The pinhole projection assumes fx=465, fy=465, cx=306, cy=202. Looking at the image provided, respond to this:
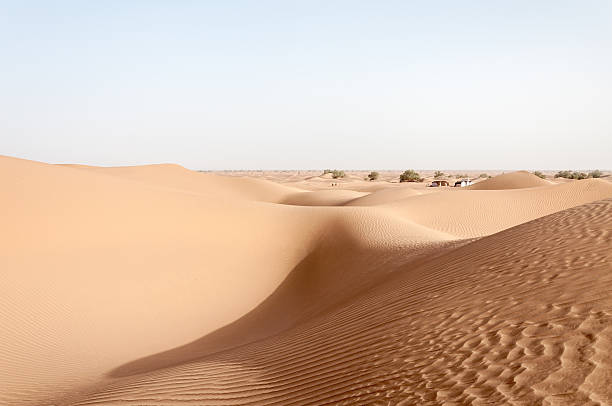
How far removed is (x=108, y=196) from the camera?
633 inches

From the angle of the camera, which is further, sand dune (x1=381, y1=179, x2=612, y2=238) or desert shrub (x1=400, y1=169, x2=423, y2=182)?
desert shrub (x1=400, y1=169, x2=423, y2=182)

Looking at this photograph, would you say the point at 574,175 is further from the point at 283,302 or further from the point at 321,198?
the point at 283,302

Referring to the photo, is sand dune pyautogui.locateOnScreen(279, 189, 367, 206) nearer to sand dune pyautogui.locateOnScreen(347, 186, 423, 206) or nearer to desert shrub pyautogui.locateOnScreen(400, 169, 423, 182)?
sand dune pyautogui.locateOnScreen(347, 186, 423, 206)

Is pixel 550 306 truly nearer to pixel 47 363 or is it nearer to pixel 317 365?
pixel 317 365

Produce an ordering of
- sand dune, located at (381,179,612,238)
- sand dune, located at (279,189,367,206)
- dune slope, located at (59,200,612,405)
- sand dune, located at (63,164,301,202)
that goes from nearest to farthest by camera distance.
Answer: dune slope, located at (59,200,612,405) < sand dune, located at (381,179,612,238) < sand dune, located at (279,189,367,206) < sand dune, located at (63,164,301,202)

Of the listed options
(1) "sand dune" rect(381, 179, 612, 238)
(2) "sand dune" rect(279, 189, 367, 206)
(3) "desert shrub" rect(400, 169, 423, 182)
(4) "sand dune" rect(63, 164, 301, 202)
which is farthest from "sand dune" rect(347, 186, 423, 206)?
(3) "desert shrub" rect(400, 169, 423, 182)

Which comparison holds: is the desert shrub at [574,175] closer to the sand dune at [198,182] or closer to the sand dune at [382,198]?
the sand dune at [382,198]

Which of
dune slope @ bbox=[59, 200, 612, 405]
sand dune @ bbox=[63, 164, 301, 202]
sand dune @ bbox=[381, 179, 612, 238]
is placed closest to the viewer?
dune slope @ bbox=[59, 200, 612, 405]

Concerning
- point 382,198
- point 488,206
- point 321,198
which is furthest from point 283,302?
point 321,198

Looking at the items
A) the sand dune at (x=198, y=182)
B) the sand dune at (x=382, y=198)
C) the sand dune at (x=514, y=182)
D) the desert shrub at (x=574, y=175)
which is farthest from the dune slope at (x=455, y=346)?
the desert shrub at (x=574, y=175)

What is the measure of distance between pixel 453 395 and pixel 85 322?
28.9 ft

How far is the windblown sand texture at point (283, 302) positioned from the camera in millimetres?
3920

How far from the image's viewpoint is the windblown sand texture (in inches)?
154

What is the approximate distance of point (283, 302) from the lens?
477 inches
